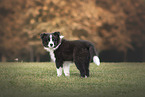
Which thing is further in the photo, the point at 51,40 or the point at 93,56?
the point at 93,56

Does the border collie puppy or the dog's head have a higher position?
the dog's head

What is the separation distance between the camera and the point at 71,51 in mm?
8438

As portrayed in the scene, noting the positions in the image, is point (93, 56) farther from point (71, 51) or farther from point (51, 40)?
point (51, 40)

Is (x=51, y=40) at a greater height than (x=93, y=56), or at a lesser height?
greater

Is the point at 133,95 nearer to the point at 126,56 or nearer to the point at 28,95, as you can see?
the point at 28,95

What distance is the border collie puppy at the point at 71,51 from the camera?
825 cm

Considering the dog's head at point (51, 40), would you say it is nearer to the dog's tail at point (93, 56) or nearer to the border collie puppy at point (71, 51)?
the border collie puppy at point (71, 51)

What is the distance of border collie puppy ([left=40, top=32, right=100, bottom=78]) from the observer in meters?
8.25

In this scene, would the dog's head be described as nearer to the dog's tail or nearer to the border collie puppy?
the border collie puppy

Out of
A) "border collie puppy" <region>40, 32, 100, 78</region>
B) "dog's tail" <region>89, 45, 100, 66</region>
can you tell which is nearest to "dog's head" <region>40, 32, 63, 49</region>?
"border collie puppy" <region>40, 32, 100, 78</region>

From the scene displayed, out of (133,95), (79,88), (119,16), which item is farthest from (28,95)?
(119,16)

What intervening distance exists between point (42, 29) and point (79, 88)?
13.2 meters

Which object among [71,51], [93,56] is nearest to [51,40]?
[71,51]

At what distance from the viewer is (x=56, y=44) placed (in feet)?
A: 27.5
